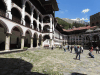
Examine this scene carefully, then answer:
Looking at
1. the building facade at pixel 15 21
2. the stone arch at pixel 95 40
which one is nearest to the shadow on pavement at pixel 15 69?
the building facade at pixel 15 21

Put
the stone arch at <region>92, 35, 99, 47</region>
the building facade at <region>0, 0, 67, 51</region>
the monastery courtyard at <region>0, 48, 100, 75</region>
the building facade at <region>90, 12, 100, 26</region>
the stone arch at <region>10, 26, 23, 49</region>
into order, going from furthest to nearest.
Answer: the building facade at <region>90, 12, 100, 26</region>, the stone arch at <region>92, 35, 99, 47</region>, the stone arch at <region>10, 26, 23, 49</region>, the building facade at <region>0, 0, 67, 51</region>, the monastery courtyard at <region>0, 48, 100, 75</region>

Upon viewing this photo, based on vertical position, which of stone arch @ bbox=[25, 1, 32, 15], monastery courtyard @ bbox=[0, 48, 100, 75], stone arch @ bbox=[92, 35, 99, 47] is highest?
stone arch @ bbox=[25, 1, 32, 15]


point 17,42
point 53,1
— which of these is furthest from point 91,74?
point 53,1

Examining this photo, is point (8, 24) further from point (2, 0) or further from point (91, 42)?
point (91, 42)

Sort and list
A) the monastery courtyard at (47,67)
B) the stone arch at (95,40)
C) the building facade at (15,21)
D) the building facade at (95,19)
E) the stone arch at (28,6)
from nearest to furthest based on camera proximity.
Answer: the monastery courtyard at (47,67) → the building facade at (15,21) → the stone arch at (28,6) → the stone arch at (95,40) → the building facade at (95,19)

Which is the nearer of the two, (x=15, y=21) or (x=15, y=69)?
(x=15, y=69)

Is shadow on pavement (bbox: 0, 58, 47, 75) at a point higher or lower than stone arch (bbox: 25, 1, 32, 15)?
lower

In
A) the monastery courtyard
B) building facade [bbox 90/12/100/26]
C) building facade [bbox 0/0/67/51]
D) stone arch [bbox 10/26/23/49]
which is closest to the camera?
the monastery courtyard

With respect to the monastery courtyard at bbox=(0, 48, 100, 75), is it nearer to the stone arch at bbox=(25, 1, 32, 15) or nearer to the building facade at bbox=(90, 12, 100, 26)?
the stone arch at bbox=(25, 1, 32, 15)

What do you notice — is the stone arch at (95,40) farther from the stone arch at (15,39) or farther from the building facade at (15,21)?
the stone arch at (15,39)

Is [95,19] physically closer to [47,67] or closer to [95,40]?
[95,40]

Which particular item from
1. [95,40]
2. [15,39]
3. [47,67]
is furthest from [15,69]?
[95,40]

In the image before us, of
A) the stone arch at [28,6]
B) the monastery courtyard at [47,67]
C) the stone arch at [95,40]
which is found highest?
the stone arch at [28,6]

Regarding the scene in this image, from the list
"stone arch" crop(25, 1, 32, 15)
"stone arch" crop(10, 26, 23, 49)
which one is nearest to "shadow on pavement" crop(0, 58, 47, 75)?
"stone arch" crop(10, 26, 23, 49)
